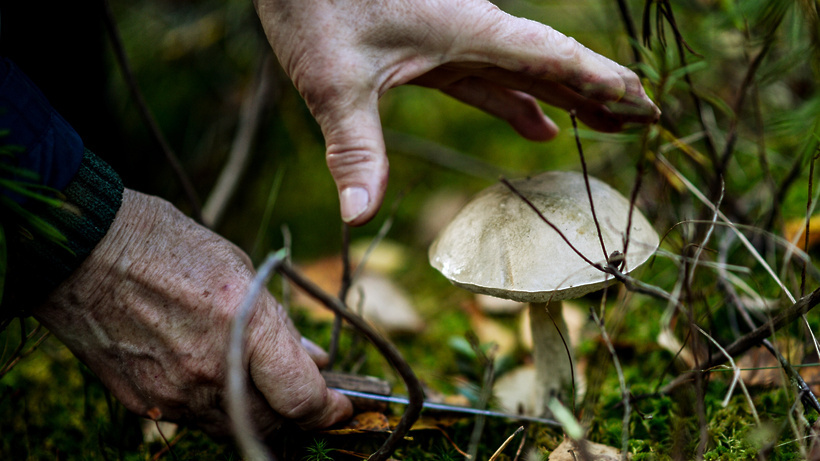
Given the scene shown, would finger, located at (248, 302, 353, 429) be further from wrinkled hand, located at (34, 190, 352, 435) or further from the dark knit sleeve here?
the dark knit sleeve

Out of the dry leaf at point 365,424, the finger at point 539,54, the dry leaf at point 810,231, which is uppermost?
the finger at point 539,54

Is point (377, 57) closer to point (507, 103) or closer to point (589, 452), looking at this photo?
point (507, 103)

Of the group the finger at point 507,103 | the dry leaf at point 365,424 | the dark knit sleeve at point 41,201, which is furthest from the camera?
the finger at point 507,103

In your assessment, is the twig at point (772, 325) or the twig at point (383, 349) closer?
the twig at point (383, 349)

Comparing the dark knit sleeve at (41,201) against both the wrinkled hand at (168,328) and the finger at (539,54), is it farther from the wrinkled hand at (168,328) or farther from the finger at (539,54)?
the finger at (539,54)

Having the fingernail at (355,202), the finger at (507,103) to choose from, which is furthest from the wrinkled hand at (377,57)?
the finger at (507,103)

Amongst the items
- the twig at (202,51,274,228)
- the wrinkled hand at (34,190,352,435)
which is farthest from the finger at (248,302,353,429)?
the twig at (202,51,274,228)

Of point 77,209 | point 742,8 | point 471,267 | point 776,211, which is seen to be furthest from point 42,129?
point 776,211
